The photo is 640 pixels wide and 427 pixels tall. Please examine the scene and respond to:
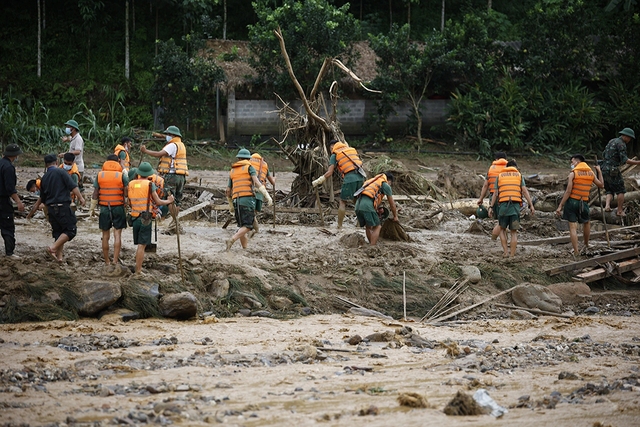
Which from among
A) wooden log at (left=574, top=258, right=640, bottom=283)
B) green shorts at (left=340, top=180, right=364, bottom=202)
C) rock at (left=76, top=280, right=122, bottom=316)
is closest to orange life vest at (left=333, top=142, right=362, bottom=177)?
green shorts at (left=340, top=180, right=364, bottom=202)

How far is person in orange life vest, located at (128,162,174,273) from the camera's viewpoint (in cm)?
1156

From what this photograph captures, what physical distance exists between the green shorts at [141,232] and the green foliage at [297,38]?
14.5 meters

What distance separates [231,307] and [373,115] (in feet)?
51.7

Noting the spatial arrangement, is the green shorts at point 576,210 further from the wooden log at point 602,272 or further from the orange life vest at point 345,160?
the orange life vest at point 345,160

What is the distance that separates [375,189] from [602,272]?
3.81 metres

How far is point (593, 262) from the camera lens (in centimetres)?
1392

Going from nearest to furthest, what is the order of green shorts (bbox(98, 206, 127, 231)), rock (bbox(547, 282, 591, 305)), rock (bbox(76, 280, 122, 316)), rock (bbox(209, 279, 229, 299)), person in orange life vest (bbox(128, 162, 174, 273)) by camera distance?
rock (bbox(76, 280, 122, 316))
person in orange life vest (bbox(128, 162, 174, 273))
green shorts (bbox(98, 206, 127, 231))
rock (bbox(209, 279, 229, 299))
rock (bbox(547, 282, 591, 305))

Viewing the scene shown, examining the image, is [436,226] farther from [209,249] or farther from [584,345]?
[584,345]

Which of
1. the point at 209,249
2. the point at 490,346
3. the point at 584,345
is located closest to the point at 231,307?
the point at 209,249

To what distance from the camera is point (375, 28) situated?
29391 mm

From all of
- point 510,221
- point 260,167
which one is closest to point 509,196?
point 510,221

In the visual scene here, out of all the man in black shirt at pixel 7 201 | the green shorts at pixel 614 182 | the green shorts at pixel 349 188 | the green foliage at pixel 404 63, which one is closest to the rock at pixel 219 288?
the man in black shirt at pixel 7 201

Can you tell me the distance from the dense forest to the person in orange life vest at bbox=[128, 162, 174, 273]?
13343 millimetres

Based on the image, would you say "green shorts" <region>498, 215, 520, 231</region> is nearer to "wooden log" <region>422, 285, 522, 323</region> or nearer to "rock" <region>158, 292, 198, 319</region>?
"wooden log" <region>422, 285, 522, 323</region>
